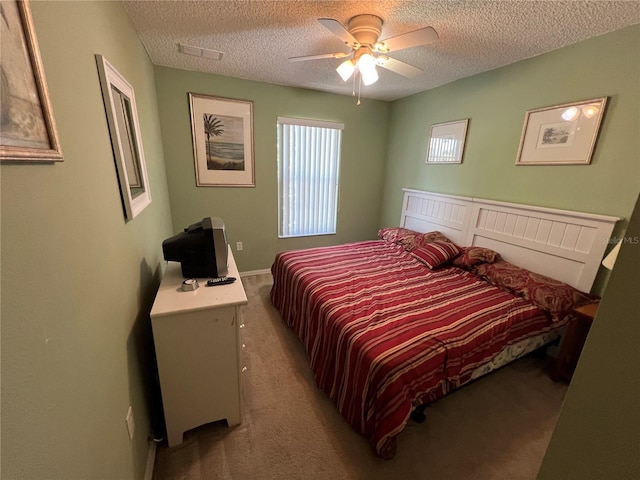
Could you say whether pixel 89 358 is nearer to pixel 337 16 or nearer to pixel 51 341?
pixel 51 341

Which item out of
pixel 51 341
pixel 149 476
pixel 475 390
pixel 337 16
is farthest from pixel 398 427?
pixel 337 16

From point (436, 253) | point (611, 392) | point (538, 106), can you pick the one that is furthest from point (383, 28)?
point (611, 392)

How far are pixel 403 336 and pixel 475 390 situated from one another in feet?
2.94

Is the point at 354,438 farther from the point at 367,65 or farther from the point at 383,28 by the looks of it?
the point at 383,28

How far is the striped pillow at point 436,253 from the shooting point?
2.53 m

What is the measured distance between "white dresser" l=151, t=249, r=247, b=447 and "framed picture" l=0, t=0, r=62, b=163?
2.82ft

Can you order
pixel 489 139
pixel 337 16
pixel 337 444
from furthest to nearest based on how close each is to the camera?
pixel 489 139 < pixel 337 16 < pixel 337 444

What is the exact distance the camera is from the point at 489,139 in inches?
101

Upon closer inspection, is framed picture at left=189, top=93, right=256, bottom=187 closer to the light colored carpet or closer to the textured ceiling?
the textured ceiling

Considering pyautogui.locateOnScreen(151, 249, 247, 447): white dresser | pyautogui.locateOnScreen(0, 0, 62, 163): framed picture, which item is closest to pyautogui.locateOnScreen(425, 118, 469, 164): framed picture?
pyautogui.locateOnScreen(151, 249, 247, 447): white dresser

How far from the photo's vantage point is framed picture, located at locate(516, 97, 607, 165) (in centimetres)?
189

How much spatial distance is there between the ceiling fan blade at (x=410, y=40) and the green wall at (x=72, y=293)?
1.51 m

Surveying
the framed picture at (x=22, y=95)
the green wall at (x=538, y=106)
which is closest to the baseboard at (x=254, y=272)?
the green wall at (x=538, y=106)

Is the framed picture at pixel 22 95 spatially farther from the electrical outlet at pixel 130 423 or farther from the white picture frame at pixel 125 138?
the electrical outlet at pixel 130 423
